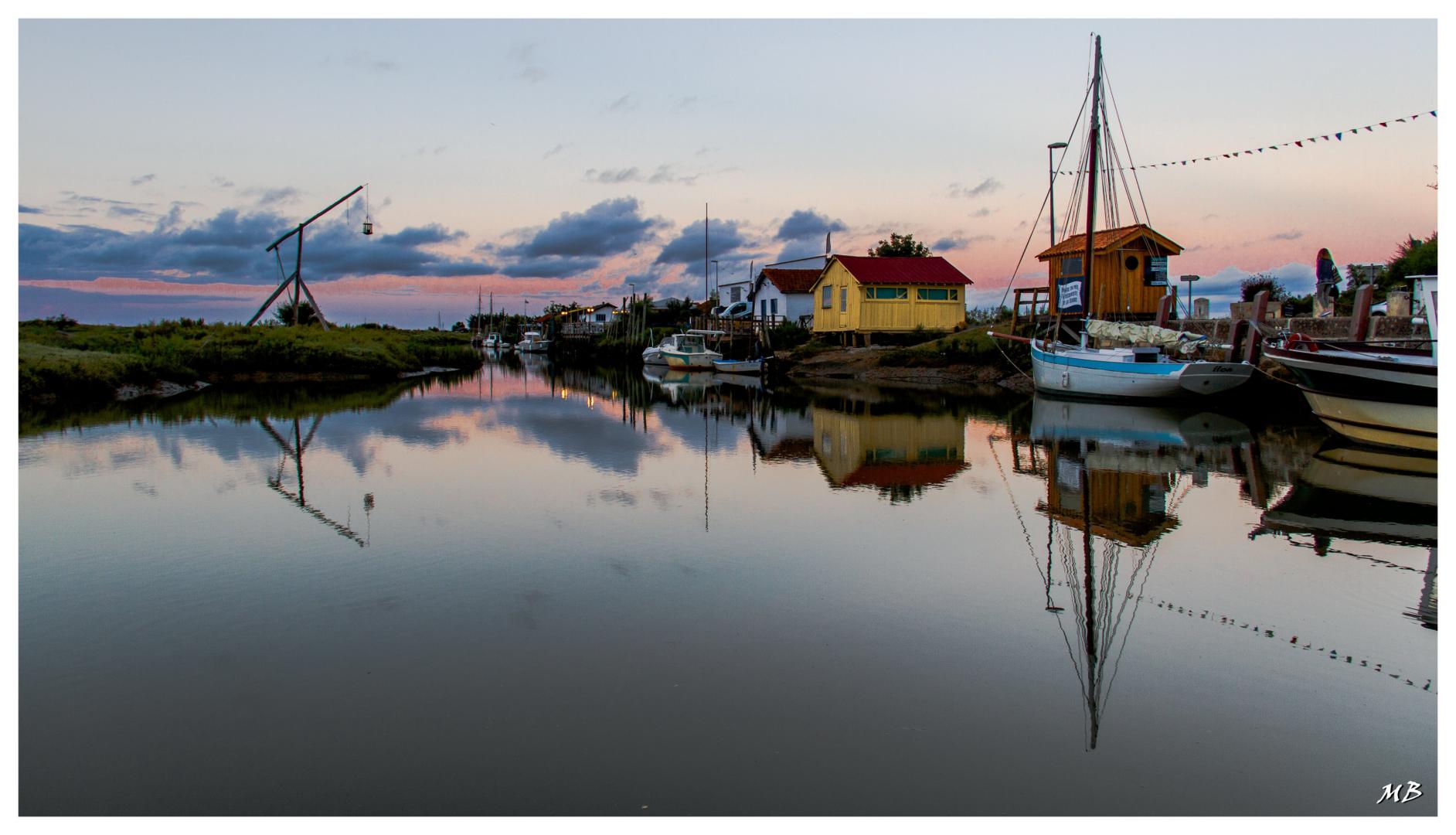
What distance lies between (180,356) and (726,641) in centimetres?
3583

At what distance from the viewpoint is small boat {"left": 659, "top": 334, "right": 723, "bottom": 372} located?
177ft

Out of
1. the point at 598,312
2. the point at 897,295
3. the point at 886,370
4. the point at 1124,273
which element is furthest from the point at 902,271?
the point at 598,312

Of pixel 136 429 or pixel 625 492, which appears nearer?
pixel 625 492

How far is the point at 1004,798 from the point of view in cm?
464

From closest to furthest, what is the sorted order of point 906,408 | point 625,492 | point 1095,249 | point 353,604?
point 353,604 → point 625,492 → point 906,408 → point 1095,249

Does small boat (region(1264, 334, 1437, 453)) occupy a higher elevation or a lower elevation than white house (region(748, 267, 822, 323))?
lower

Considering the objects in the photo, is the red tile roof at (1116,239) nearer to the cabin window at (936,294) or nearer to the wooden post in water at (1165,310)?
Answer: the wooden post in water at (1165,310)

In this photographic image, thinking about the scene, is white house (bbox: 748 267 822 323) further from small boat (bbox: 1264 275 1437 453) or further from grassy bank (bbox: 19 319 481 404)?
small boat (bbox: 1264 275 1437 453)

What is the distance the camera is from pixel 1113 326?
29.2m

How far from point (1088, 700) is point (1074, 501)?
7.06 m

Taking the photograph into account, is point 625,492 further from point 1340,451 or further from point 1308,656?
point 1340,451

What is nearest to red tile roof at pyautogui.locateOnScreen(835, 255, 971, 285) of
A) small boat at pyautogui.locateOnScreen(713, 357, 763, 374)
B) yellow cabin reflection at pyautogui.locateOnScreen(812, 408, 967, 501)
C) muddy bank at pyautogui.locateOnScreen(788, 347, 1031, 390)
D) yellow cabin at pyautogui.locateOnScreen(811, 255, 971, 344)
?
yellow cabin at pyautogui.locateOnScreen(811, 255, 971, 344)

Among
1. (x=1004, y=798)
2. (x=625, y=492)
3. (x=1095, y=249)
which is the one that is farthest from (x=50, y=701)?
(x=1095, y=249)

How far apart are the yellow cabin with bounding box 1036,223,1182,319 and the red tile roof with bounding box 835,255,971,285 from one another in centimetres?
1176
